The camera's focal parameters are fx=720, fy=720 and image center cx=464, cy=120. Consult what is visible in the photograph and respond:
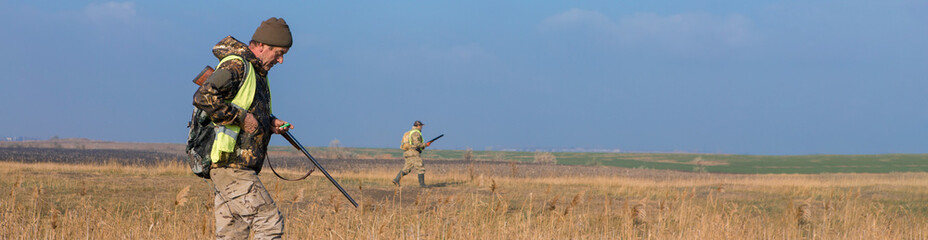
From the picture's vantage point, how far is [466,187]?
63.5ft

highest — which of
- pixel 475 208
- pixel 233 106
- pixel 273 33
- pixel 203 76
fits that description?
pixel 273 33

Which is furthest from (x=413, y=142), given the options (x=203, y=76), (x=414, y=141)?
(x=203, y=76)

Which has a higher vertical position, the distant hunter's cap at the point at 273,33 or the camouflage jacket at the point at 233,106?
the distant hunter's cap at the point at 273,33

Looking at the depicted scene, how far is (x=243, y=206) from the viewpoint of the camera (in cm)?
437

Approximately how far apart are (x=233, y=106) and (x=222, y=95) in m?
0.11

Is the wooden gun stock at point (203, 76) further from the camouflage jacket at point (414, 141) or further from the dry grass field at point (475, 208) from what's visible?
the camouflage jacket at point (414, 141)

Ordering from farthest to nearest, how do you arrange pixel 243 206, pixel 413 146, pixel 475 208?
pixel 413 146
pixel 475 208
pixel 243 206

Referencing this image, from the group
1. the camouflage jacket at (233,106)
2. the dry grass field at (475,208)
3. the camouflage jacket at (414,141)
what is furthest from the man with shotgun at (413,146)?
the camouflage jacket at (233,106)

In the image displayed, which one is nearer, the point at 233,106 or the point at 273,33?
the point at 233,106

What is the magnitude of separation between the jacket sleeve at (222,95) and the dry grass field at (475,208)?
1889 mm

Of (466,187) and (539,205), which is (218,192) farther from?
(466,187)

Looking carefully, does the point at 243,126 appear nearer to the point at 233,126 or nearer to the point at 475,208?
the point at 233,126

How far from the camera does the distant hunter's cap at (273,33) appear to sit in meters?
4.42

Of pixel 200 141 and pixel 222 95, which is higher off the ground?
pixel 222 95
